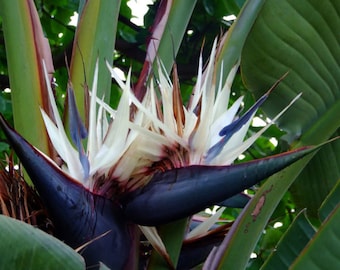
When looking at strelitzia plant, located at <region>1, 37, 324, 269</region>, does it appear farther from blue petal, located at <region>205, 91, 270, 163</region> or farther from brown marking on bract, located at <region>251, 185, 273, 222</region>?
brown marking on bract, located at <region>251, 185, 273, 222</region>

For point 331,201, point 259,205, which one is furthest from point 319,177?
point 259,205

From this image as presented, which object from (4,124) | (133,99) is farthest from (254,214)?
(4,124)

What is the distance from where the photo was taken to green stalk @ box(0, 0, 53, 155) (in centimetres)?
81

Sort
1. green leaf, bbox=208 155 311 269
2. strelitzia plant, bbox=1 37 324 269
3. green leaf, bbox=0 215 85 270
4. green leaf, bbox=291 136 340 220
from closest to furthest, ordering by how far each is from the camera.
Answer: green leaf, bbox=0 215 85 270, strelitzia plant, bbox=1 37 324 269, green leaf, bbox=208 155 311 269, green leaf, bbox=291 136 340 220

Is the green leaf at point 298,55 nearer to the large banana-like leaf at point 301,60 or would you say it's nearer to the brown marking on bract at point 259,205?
the large banana-like leaf at point 301,60

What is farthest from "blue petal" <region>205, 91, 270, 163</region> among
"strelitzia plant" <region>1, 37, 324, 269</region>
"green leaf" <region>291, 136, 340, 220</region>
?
"green leaf" <region>291, 136, 340, 220</region>

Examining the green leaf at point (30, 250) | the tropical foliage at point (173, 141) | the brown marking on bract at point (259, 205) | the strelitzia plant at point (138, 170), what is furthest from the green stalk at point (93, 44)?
the green leaf at point (30, 250)

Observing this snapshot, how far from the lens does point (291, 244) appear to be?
2.97ft

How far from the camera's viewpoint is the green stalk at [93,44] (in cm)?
86

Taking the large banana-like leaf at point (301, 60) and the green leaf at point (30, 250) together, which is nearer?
the green leaf at point (30, 250)

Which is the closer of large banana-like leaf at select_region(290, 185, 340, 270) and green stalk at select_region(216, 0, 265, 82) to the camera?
large banana-like leaf at select_region(290, 185, 340, 270)

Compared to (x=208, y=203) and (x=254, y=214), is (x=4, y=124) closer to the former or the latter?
(x=208, y=203)

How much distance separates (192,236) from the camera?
0.79 m

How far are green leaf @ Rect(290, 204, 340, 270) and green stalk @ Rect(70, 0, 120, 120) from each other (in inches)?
12.4
